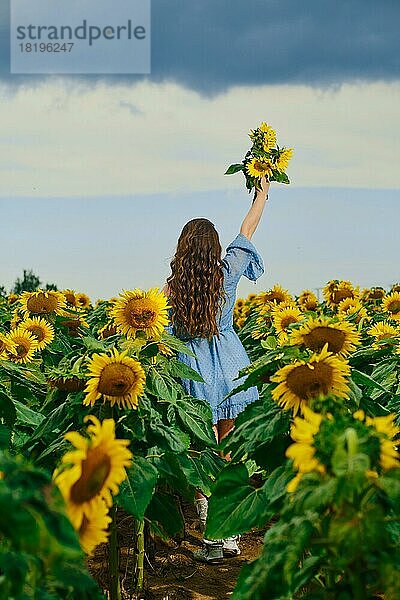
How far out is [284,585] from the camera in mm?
1703

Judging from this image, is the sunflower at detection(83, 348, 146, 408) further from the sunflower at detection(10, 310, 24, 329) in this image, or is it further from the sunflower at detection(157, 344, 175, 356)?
the sunflower at detection(10, 310, 24, 329)

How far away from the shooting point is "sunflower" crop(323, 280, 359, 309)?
27.7 ft

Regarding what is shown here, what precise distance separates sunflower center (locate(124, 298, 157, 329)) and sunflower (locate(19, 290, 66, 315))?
2.38 m

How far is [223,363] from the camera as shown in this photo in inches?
209

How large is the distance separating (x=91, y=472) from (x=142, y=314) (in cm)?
232

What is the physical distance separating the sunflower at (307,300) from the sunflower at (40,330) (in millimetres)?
2756

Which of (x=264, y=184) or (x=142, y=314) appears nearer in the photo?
(x=142, y=314)

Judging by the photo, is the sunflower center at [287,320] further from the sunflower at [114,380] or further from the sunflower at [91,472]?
the sunflower at [91,472]

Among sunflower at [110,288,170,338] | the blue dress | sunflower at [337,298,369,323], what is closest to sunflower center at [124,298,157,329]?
sunflower at [110,288,170,338]

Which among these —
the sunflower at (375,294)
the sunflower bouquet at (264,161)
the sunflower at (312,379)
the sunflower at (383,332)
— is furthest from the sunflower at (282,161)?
the sunflower at (375,294)

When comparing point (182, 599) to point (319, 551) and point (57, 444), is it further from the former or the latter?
point (319, 551)

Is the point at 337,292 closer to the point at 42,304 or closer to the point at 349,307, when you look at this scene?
the point at 349,307

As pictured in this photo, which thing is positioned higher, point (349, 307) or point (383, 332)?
point (349, 307)

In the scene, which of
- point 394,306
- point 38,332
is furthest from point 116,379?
point 394,306
